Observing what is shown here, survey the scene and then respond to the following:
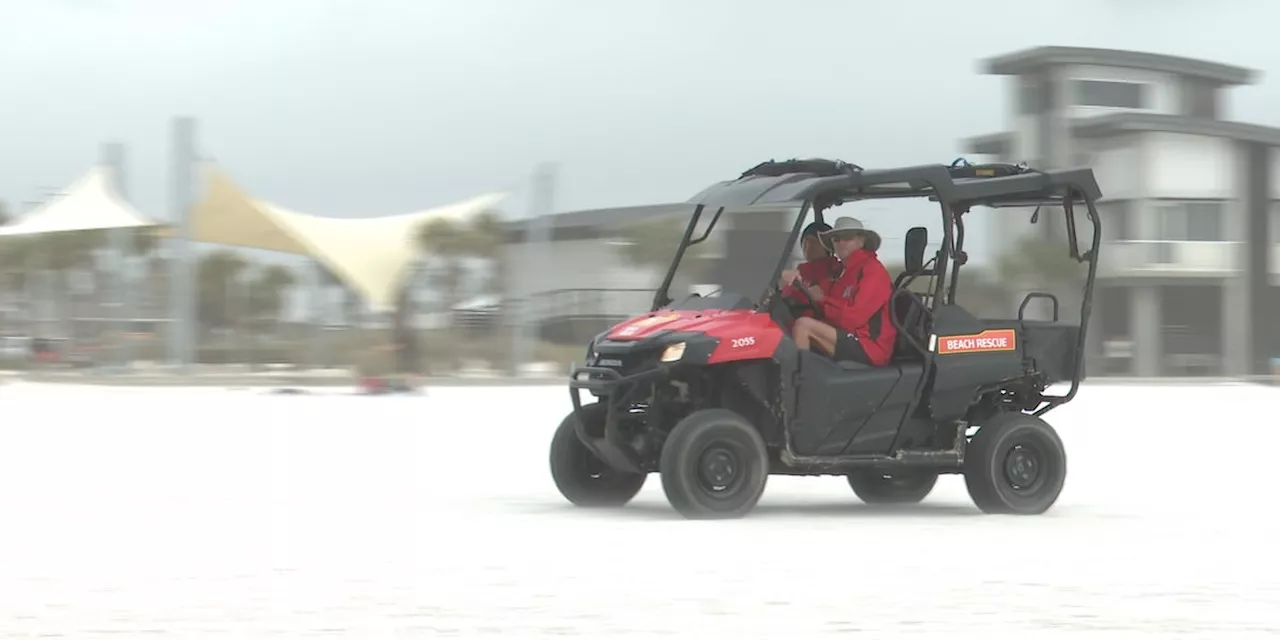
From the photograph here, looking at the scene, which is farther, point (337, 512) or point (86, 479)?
point (86, 479)

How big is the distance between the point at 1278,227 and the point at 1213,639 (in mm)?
51847

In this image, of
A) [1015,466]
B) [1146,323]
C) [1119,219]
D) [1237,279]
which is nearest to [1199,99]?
[1119,219]

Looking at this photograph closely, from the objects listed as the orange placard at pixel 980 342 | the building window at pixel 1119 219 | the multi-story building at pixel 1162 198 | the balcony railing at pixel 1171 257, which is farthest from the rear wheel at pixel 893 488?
the building window at pixel 1119 219

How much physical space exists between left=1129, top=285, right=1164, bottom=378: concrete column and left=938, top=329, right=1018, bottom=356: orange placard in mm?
40456

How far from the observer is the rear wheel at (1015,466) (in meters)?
11.2

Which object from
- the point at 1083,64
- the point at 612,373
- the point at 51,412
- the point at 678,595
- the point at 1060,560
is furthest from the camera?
the point at 1083,64

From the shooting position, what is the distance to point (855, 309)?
11.0m

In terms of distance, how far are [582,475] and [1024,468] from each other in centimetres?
A: 265

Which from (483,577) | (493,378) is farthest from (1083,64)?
(483,577)

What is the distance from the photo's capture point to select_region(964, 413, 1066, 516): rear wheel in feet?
36.6

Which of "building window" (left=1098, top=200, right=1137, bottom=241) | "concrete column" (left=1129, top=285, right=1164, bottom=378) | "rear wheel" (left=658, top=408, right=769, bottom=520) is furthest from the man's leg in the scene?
"building window" (left=1098, top=200, right=1137, bottom=241)

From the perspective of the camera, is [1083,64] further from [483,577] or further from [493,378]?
[483,577]

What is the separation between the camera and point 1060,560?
8977mm

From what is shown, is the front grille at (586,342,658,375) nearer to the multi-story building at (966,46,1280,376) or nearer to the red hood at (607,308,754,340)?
the red hood at (607,308,754,340)
